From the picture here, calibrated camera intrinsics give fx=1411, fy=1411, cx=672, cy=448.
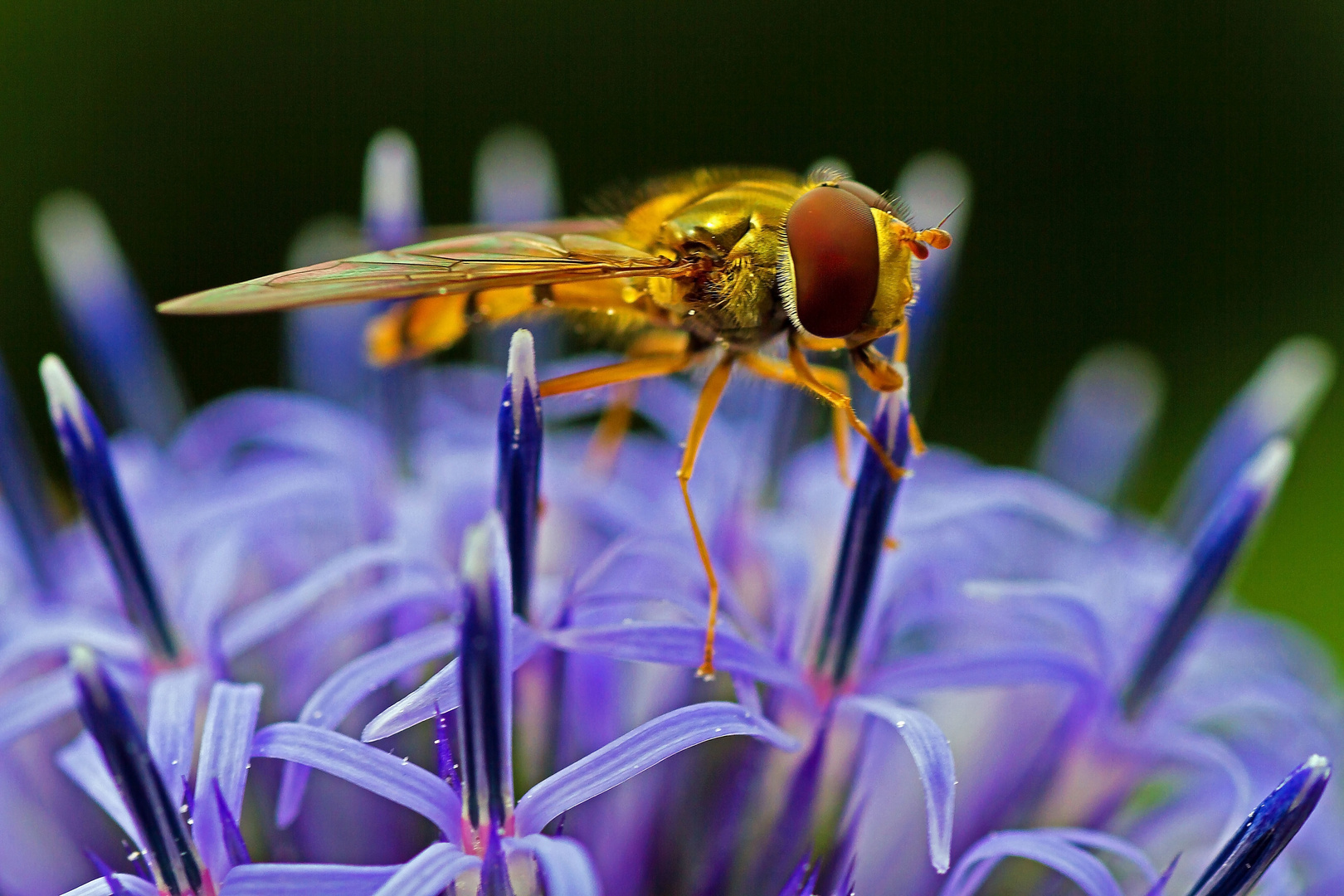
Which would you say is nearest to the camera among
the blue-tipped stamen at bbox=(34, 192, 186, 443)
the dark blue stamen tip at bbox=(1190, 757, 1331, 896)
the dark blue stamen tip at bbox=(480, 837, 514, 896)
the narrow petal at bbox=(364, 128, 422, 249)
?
the dark blue stamen tip at bbox=(480, 837, 514, 896)

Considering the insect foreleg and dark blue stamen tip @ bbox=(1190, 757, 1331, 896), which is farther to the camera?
the insect foreleg

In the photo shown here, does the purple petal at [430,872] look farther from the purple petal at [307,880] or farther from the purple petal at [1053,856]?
the purple petal at [1053,856]

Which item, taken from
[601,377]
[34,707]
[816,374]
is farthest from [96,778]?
[816,374]

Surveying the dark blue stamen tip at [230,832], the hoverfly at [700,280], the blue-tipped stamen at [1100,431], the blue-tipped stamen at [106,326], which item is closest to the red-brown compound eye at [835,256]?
the hoverfly at [700,280]

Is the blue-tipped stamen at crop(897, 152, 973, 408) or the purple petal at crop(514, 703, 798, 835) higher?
the blue-tipped stamen at crop(897, 152, 973, 408)

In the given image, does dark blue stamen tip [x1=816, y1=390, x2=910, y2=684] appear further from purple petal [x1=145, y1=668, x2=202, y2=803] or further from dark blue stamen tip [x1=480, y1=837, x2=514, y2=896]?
purple petal [x1=145, y1=668, x2=202, y2=803]

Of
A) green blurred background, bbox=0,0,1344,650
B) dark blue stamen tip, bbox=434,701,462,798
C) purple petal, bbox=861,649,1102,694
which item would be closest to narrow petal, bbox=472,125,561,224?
green blurred background, bbox=0,0,1344,650
